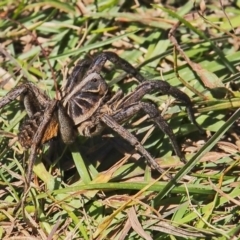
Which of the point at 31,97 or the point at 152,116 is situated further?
the point at 31,97

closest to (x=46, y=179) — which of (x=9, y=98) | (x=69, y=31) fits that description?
(x=9, y=98)

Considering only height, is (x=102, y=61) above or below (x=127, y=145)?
above

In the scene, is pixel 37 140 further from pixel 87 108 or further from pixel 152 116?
pixel 152 116

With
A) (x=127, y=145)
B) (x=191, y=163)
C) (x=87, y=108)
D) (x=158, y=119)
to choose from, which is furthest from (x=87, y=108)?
(x=191, y=163)

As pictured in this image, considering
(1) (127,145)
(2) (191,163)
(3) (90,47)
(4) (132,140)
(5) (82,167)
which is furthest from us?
(3) (90,47)

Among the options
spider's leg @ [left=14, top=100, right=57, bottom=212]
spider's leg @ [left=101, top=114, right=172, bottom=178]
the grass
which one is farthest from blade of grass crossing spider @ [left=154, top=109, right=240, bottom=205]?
spider's leg @ [left=14, top=100, right=57, bottom=212]

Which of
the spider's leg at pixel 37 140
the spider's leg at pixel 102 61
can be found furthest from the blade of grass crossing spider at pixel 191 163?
the spider's leg at pixel 102 61

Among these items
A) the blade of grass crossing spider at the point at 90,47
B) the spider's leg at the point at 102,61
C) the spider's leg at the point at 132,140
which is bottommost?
the spider's leg at the point at 132,140

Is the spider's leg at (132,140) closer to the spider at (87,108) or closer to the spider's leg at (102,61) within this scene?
the spider at (87,108)
